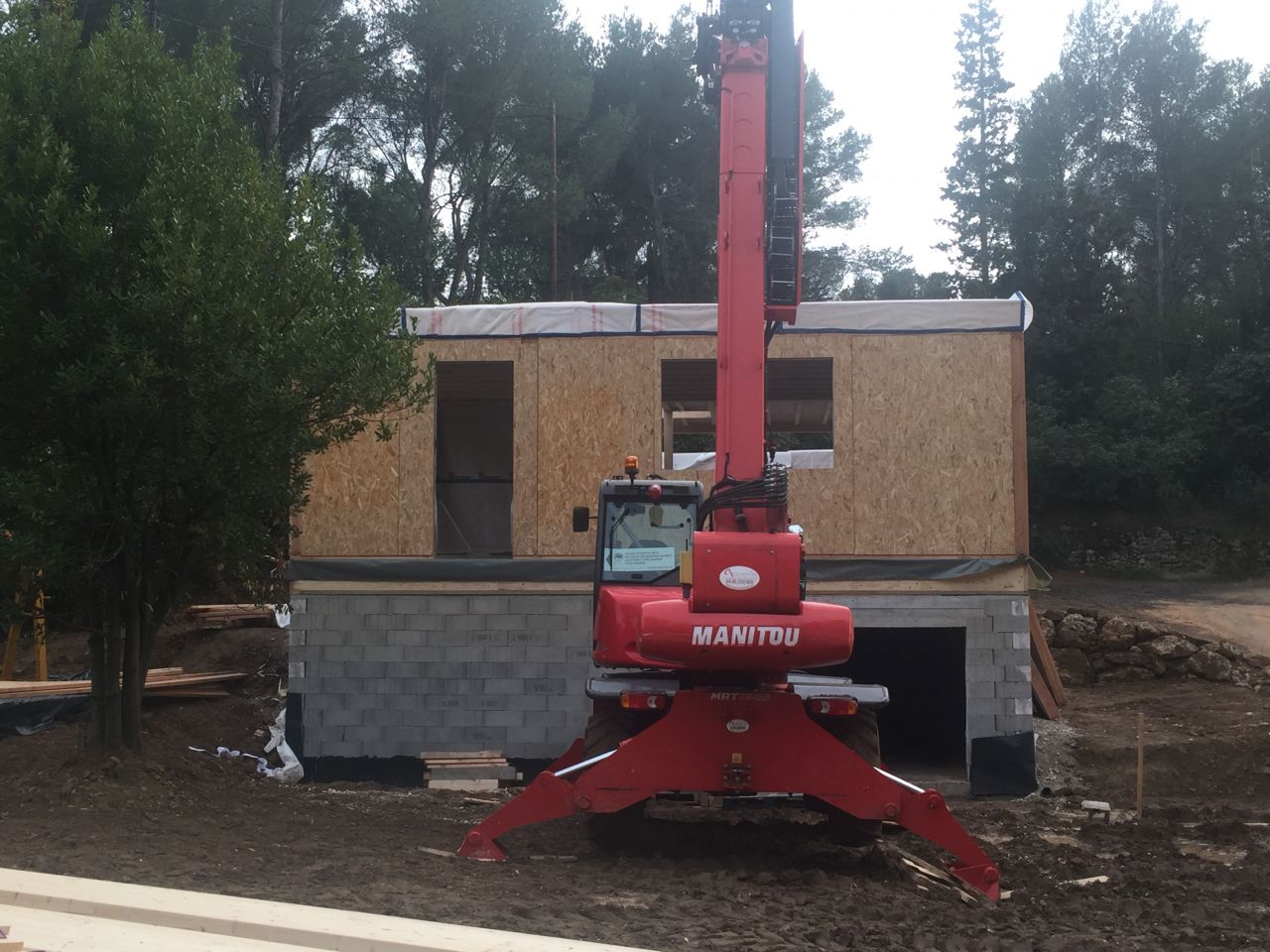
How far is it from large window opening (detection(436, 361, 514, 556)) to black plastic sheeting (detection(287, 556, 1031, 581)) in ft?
11.6

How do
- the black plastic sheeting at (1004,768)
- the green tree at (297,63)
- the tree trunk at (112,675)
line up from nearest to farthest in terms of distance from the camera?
the tree trunk at (112,675) < the black plastic sheeting at (1004,768) < the green tree at (297,63)

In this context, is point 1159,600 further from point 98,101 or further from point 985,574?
point 98,101

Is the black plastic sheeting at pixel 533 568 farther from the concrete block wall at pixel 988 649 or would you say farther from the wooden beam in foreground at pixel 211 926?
the wooden beam in foreground at pixel 211 926

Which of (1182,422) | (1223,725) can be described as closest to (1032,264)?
(1182,422)

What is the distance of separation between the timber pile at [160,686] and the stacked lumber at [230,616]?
2.52m

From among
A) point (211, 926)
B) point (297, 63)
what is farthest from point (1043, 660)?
point (297, 63)

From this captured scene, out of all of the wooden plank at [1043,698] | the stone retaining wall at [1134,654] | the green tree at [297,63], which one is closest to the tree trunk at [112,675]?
the wooden plank at [1043,698]

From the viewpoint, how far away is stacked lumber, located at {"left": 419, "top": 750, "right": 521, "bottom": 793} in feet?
42.1

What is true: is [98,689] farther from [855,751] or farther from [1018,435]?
[1018,435]

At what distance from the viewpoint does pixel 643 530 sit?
33.6ft

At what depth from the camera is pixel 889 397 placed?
12945 millimetres

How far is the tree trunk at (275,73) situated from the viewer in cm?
2564

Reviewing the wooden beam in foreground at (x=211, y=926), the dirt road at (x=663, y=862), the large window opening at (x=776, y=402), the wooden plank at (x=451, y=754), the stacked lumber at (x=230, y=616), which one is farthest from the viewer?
the stacked lumber at (x=230, y=616)

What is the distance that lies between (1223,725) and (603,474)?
8.38m
